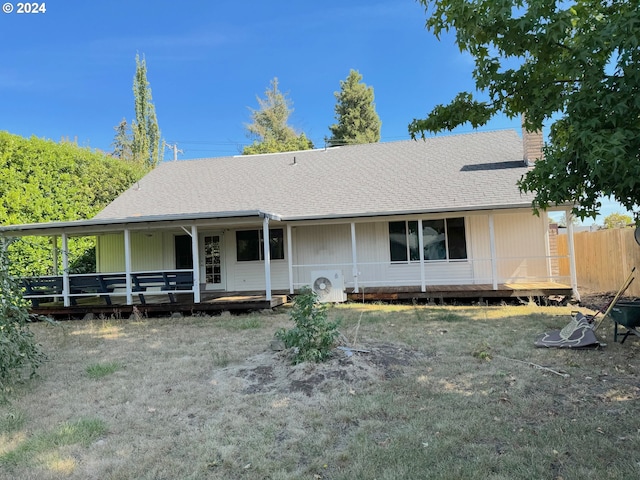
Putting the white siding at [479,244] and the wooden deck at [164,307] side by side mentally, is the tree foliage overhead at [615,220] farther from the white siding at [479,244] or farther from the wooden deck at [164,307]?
the wooden deck at [164,307]

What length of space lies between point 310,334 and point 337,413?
1442 millimetres

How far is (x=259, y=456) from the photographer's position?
3.26 meters

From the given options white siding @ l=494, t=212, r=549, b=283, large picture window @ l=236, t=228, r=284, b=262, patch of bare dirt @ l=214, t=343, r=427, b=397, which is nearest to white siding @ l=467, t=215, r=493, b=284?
white siding @ l=494, t=212, r=549, b=283

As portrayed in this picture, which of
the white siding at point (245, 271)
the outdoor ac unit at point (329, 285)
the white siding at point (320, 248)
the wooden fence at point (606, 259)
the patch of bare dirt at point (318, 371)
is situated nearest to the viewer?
the patch of bare dirt at point (318, 371)

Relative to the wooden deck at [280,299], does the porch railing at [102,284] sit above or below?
above

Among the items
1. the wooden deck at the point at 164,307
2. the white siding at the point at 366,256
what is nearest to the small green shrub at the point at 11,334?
the wooden deck at the point at 164,307

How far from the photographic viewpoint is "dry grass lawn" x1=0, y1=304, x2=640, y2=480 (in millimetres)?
3070

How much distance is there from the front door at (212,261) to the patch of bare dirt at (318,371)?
830cm

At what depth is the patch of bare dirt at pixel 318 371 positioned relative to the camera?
4.77 meters

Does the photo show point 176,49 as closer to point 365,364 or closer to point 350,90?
point 350,90

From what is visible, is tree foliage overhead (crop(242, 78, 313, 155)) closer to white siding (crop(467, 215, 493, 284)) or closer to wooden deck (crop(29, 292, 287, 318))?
white siding (crop(467, 215, 493, 284))

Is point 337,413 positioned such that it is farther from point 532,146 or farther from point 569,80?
point 532,146

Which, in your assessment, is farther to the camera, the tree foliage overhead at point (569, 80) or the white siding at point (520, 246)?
the white siding at point (520, 246)

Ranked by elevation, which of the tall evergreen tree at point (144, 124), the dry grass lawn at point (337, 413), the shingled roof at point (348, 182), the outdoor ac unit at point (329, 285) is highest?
the tall evergreen tree at point (144, 124)
